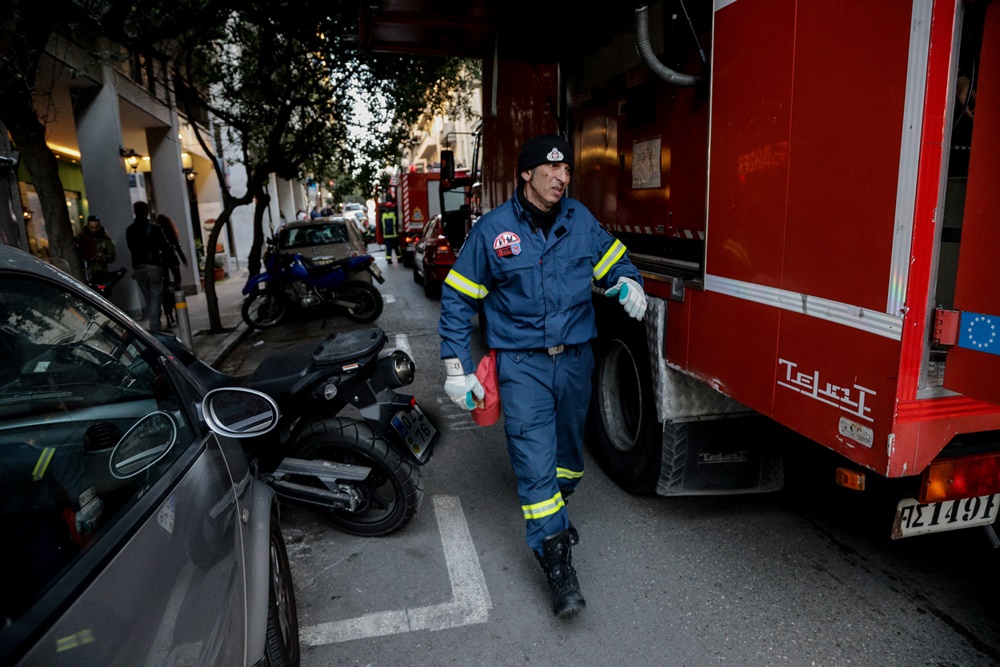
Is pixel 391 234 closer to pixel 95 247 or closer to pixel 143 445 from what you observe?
pixel 95 247

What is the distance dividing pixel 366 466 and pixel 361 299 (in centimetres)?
706

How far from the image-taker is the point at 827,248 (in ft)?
6.66

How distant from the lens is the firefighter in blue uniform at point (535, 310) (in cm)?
289

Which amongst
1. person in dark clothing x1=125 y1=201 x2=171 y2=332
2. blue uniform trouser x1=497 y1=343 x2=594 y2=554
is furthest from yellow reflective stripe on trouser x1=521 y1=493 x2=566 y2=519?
person in dark clothing x1=125 y1=201 x2=171 y2=332

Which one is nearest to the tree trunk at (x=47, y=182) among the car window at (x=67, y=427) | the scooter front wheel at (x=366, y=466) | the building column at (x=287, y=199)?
the scooter front wheel at (x=366, y=466)

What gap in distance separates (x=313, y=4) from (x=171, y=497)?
326 inches

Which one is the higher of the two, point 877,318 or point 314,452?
point 877,318

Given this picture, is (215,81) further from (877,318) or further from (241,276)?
(877,318)

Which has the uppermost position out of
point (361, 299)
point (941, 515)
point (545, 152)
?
point (545, 152)

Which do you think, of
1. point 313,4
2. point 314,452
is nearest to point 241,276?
point 313,4

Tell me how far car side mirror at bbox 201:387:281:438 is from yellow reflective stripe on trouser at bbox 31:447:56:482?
41 centimetres

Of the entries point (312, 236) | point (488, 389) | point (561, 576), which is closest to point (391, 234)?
point (312, 236)

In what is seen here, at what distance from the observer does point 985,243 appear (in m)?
1.75

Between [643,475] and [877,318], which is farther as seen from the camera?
[643,475]
